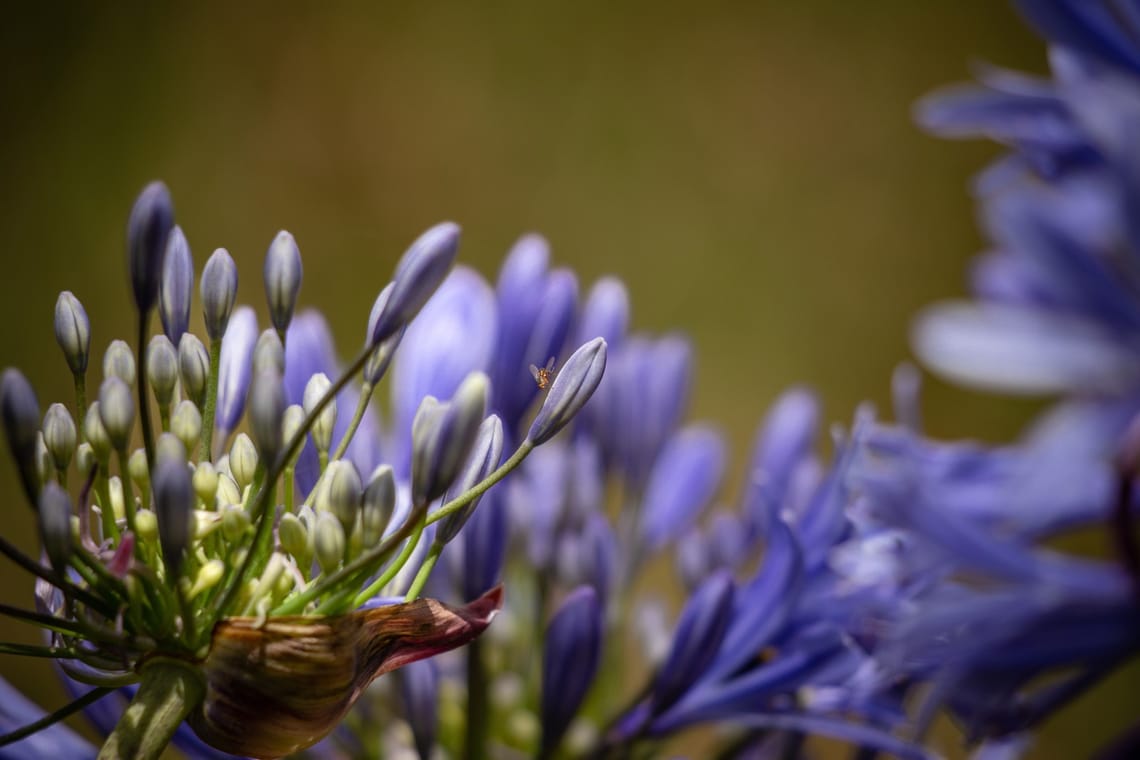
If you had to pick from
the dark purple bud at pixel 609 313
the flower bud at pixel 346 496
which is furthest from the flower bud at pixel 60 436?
the dark purple bud at pixel 609 313

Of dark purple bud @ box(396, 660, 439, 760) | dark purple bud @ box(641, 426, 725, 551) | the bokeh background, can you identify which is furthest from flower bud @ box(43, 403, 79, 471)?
the bokeh background

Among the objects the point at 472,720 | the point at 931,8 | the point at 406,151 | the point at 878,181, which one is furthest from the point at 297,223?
the point at 472,720

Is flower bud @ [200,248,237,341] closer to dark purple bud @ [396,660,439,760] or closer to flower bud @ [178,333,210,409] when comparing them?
flower bud @ [178,333,210,409]

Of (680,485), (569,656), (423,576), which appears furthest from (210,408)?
(680,485)

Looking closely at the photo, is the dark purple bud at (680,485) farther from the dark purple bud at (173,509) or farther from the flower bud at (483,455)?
the dark purple bud at (173,509)

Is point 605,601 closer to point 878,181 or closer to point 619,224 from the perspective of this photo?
point 619,224

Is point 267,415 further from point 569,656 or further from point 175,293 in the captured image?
point 569,656
